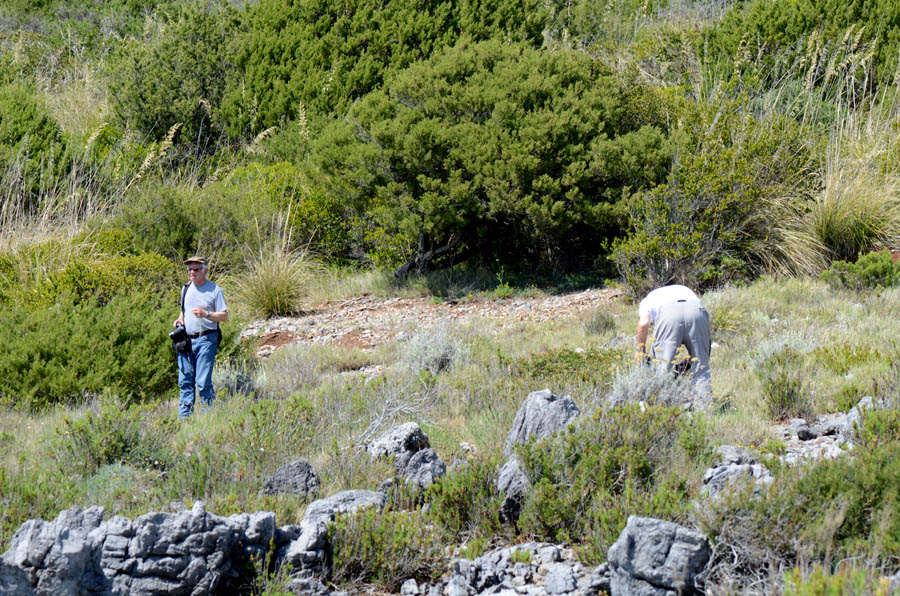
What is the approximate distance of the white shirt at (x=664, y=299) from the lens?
644 centimetres

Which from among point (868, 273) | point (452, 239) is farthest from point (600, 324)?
point (452, 239)

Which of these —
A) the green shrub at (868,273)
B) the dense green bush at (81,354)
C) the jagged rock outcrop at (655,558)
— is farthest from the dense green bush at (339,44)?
the jagged rock outcrop at (655,558)

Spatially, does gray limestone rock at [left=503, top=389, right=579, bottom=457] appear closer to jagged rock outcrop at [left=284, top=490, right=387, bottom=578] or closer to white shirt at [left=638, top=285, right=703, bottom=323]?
jagged rock outcrop at [left=284, top=490, right=387, bottom=578]

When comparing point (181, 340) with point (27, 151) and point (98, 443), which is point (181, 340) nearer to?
point (98, 443)

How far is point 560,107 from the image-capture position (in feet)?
36.8

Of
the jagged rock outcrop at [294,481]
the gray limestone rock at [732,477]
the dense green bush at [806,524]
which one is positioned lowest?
the jagged rock outcrop at [294,481]

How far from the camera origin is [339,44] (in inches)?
618

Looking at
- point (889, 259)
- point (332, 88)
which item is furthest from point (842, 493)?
point (332, 88)

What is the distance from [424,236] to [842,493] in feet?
28.5

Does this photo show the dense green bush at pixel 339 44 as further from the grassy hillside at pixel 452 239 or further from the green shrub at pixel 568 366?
the green shrub at pixel 568 366

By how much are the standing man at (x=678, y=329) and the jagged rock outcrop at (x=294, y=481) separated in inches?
105

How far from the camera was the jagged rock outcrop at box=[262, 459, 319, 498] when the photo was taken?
4.74 meters

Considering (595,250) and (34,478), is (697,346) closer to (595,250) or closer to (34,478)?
(34,478)

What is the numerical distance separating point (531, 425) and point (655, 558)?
1.82m
